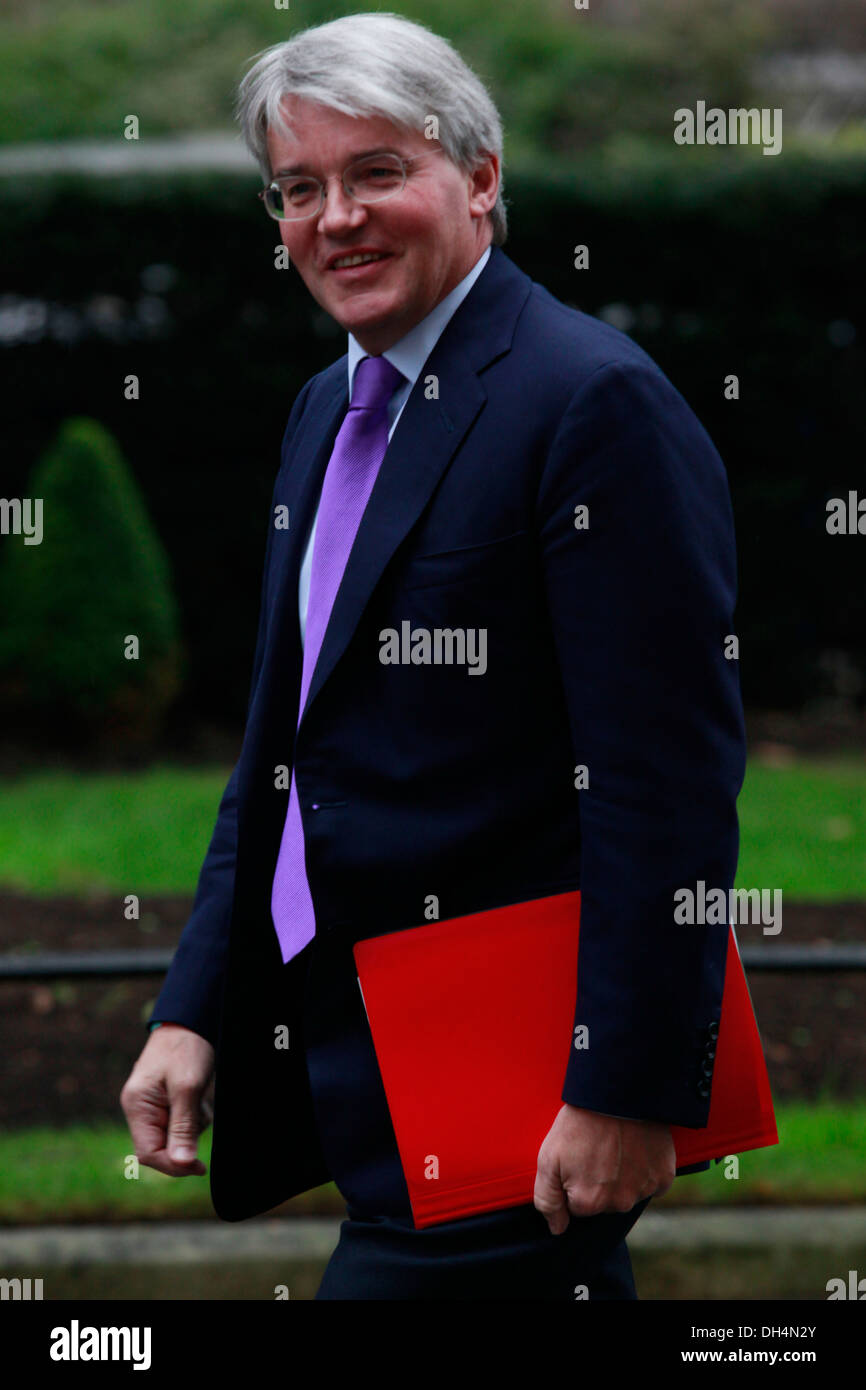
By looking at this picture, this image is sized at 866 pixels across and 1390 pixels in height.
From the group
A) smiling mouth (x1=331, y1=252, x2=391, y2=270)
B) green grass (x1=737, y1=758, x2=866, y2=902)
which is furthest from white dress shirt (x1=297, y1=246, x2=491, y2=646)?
green grass (x1=737, y1=758, x2=866, y2=902)

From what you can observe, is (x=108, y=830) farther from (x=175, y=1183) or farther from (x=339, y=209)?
(x=339, y=209)

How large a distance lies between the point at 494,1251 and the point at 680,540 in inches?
37.2

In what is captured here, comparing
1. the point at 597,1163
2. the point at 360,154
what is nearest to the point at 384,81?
the point at 360,154

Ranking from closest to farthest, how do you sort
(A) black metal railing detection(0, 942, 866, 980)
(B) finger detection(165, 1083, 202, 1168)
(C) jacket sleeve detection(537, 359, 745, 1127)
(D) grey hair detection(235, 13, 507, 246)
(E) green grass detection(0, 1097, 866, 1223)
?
(C) jacket sleeve detection(537, 359, 745, 1127), (D) grey hair detection(235, 13, 507, 246), (B) finger detection(165, 1083, 202, 1168), (A) black metal railing detection(0, 942, 866, 980), (E) green grass detection(0, 1097, 866, 1223)

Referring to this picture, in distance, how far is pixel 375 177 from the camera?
2143 mm

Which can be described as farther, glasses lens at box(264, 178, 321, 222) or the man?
glasses lens at box(264, 178, 321, 222)

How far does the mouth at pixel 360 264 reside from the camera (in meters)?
2.15

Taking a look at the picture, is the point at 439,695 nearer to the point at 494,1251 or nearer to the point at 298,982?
the point at 298,982

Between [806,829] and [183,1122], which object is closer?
[183,1122]

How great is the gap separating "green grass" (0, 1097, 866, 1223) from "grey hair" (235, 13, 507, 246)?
2735mm

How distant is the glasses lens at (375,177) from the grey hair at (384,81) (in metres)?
0.05

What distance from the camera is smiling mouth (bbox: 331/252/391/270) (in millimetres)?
2154

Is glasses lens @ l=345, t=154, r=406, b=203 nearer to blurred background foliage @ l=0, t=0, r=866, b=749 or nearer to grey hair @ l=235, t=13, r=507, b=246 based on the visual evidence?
grey hair @ l=235, t=13, r=507, b=246

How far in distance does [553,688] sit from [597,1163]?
59 centimetres
